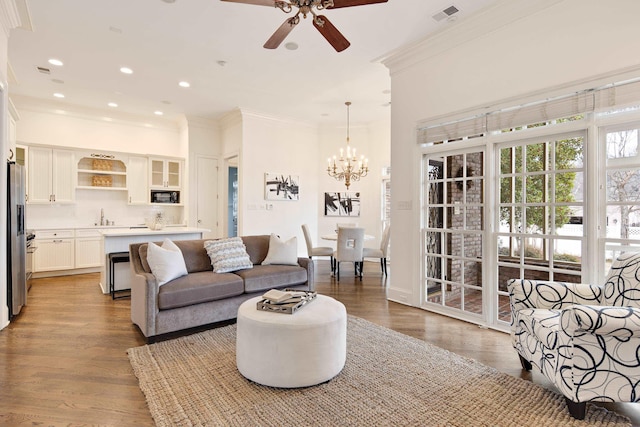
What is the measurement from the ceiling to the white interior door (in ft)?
3.99

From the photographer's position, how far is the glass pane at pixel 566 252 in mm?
2888

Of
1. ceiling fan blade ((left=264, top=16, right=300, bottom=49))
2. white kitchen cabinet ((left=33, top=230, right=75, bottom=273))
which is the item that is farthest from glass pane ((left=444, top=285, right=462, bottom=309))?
white kitchen cabinet ((left=33, top=230, right=75, bottom=273))

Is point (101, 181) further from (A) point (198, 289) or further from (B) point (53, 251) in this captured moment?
(A) point (198, 289)

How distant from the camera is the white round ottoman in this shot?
2.12 m

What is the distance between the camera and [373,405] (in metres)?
1.98

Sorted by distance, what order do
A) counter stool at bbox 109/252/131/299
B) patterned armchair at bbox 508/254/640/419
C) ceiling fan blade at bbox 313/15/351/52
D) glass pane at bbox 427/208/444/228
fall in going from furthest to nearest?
counter stool at bbox 109/252/131/299 → glass pane at bbox 427/208/444/228 → ceiling fan blade at bbox 313/15/351/52 → patterned armchair at bbox 508/254/640/419

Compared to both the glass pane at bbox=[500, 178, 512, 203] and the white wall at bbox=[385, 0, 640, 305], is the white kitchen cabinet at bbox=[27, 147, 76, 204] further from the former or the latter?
the glass pane at bbox=[500, 178, 512, 203]

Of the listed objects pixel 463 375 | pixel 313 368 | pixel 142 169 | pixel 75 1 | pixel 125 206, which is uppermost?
pixel 75 1

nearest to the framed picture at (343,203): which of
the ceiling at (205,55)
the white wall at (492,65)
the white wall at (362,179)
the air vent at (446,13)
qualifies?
the white wall at (362,179)

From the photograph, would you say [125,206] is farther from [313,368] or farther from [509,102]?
[509,102]

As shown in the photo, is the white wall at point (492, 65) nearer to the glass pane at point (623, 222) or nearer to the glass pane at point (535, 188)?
the glass pane at point (535, 188)

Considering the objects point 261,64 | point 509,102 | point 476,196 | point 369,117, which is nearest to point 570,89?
point 509,102

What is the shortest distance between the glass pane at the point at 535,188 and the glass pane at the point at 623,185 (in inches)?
19.5

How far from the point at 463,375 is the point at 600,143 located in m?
2.21
